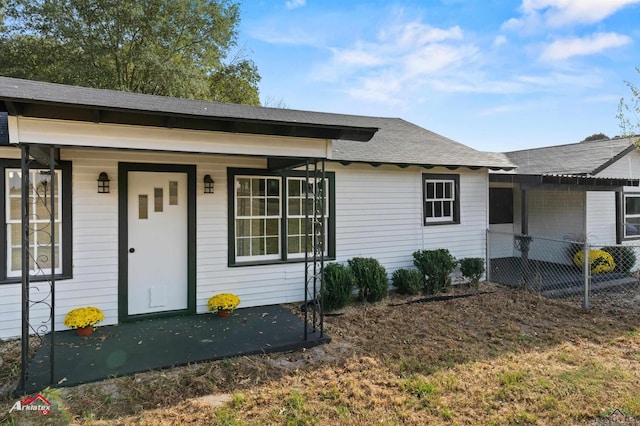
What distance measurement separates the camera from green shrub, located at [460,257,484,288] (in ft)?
24.4

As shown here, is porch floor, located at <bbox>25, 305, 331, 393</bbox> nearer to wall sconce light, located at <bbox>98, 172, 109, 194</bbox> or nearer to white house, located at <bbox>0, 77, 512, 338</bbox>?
white house, located at <bbox>0, 77, 512, 338</bbox>

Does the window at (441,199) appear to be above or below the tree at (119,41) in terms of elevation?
below

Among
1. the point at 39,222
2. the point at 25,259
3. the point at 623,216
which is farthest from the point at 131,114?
the point at 623,216

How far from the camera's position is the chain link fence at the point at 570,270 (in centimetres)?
682

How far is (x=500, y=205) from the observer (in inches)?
406

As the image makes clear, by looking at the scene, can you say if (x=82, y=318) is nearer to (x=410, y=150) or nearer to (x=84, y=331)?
(x=84, y=331)

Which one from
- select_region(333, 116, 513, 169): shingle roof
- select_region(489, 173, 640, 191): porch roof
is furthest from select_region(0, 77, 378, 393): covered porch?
select_region(489, 173, 640, 191): porch roof

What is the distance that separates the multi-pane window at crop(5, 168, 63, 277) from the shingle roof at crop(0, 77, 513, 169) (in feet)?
4.19

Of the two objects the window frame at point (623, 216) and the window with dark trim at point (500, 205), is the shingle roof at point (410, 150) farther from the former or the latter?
the window frame at point (623, 216)

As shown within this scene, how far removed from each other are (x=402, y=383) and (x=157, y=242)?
389 cm

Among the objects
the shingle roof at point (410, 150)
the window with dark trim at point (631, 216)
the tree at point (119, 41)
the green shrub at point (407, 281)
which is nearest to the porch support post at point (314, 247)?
the shingle roof at point (410, 150)

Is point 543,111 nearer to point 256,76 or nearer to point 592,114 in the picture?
point 592,114

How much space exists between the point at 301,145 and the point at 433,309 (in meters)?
3.69

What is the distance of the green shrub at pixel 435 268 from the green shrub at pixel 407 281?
16cm
